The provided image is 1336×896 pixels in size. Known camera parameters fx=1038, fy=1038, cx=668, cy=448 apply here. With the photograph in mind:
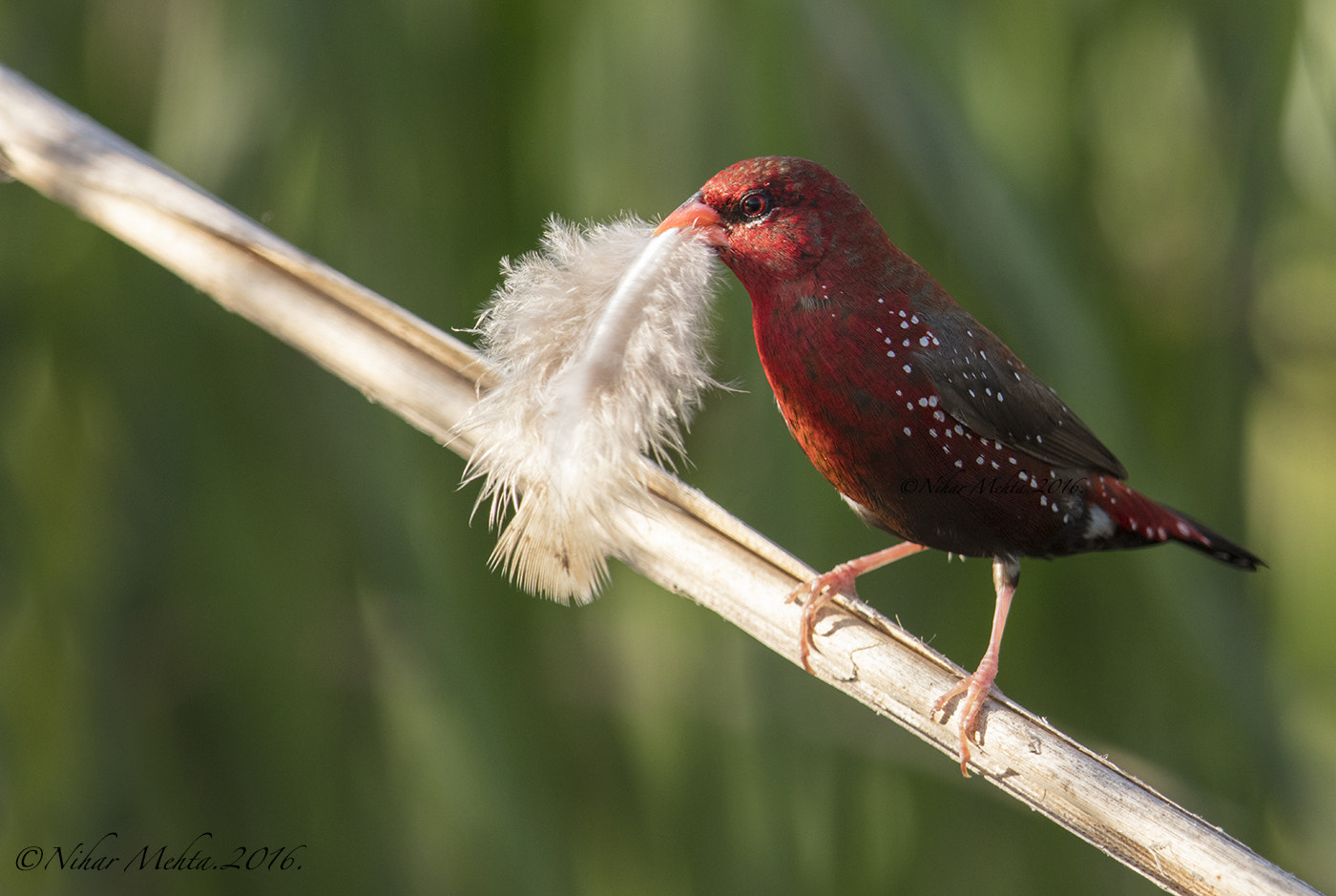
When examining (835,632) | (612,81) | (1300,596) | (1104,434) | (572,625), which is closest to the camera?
(835,632)

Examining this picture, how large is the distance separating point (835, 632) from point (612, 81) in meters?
0.81

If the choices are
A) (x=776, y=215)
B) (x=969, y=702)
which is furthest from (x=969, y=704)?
(x=776, y=215)

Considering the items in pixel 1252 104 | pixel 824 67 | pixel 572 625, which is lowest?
pixel 572 625

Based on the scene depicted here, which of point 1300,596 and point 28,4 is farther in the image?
point 1300,596

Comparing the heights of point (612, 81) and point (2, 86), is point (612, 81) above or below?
above

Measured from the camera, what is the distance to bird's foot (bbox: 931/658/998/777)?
96cm

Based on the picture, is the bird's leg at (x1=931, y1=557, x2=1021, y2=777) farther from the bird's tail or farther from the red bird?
the bird's tail

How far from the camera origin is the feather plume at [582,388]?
0.75m

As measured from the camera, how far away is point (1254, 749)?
4.23 feet

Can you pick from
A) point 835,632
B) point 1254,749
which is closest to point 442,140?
point 835,632

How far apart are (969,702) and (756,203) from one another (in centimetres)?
53

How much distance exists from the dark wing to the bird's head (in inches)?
5.5

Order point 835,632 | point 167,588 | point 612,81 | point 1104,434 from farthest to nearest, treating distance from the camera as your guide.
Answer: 1. point 167,588
2. point 612,81
3. point 1104,434
4. point 835,632

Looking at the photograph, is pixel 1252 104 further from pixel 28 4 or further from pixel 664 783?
pixel 28 4
